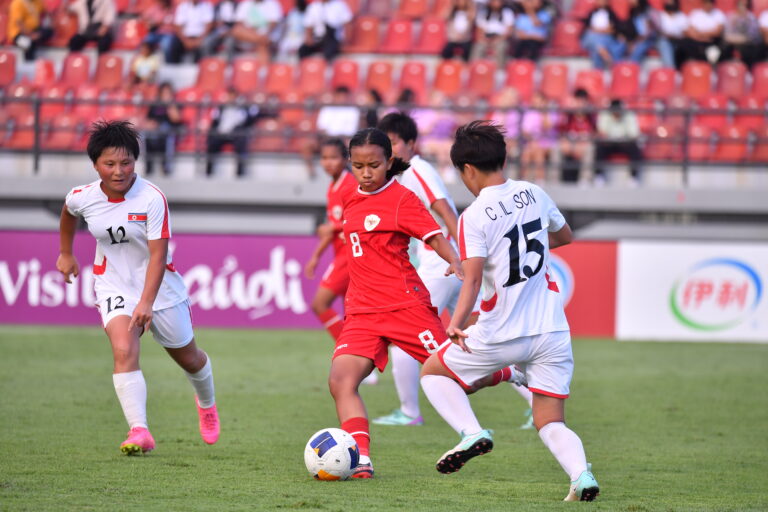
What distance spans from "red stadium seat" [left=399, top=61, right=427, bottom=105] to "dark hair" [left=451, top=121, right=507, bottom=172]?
42.8 ft

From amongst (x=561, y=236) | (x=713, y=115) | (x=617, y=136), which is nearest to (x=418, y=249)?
(x=561, y=236)

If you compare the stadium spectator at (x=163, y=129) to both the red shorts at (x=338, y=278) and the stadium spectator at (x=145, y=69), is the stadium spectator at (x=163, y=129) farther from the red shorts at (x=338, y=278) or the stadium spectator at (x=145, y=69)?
the red shorts at (x=338, y=278)

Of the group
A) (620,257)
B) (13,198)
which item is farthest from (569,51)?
(13,198)

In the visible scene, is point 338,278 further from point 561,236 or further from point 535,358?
point 535,358

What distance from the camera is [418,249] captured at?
28.0 ft

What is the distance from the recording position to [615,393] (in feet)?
34.1

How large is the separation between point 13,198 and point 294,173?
4.18m

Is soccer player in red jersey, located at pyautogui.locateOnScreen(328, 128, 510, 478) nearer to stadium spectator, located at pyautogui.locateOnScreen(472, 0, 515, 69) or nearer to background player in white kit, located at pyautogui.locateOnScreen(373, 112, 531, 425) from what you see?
background player in white kit, located at pyautogui.locateOnScreen(373, 112, 531, 425)

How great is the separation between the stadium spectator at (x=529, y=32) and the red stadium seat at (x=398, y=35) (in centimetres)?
190

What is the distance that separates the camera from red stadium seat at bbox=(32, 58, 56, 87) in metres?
18.5

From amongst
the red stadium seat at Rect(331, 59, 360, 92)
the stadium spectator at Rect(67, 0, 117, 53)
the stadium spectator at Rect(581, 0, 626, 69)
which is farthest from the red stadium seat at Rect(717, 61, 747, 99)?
the stadium spectator at Rect(67, 0, 117, 53)

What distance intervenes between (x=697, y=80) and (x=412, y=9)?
16.8ft

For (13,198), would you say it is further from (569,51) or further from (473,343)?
(473,343)

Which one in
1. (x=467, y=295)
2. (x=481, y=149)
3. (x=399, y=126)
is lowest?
(x=467, y=295)
